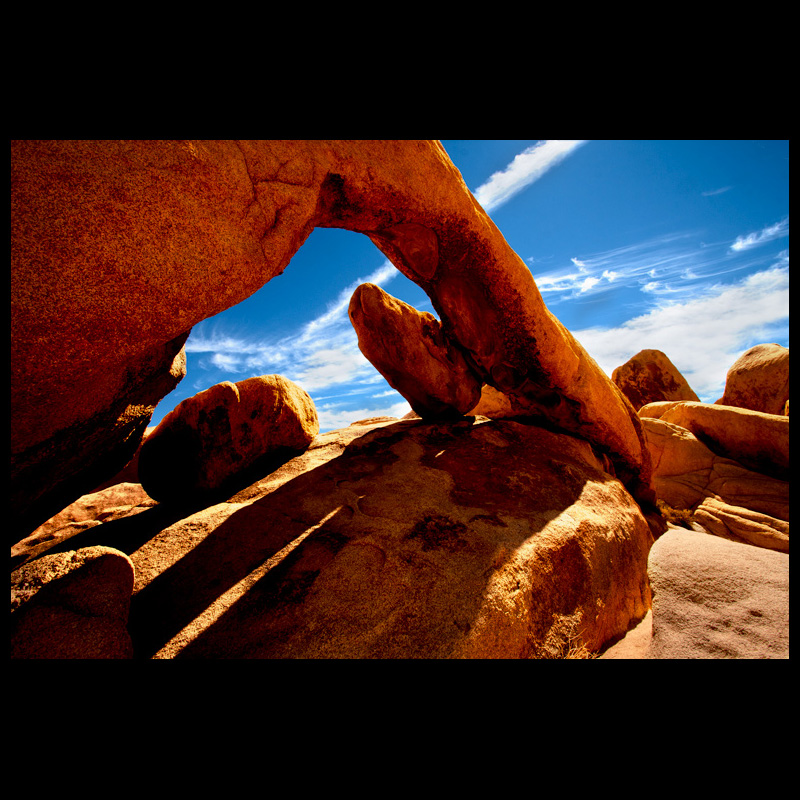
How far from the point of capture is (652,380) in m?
11.6

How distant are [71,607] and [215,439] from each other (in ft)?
6.23

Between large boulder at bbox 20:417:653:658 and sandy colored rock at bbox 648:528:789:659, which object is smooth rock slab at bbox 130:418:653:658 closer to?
large boulder at bbox 20:417:653:658

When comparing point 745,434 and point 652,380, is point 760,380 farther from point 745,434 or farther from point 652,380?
point 745,434

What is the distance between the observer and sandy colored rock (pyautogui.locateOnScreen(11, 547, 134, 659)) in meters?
1.22

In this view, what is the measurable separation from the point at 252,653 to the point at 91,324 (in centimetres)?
151

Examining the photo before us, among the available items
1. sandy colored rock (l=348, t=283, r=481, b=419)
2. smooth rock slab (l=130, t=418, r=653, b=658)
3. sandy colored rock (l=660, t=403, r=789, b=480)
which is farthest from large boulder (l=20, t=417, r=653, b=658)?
sandy colored rock (l=660, t=403, r=789, b=480)

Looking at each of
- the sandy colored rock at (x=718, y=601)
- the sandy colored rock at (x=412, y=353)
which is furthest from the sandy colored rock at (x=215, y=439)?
the sandy colored rock at (x=718, y=601)

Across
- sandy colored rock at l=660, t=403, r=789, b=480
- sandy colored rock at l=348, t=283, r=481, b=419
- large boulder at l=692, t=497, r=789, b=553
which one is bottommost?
large boulder at l=692, t=497, r=789, b=553

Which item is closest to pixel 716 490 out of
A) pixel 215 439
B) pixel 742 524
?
pixel 742 524

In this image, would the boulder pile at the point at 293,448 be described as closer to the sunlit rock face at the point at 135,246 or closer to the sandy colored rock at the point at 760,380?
the sunlit rock face at the point at 135,246

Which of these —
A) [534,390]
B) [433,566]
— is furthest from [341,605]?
[534,390]

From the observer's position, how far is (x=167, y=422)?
126 inches

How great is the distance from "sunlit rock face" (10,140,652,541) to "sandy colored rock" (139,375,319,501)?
1.83ft

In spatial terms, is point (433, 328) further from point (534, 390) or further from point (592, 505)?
point (592, 505)
